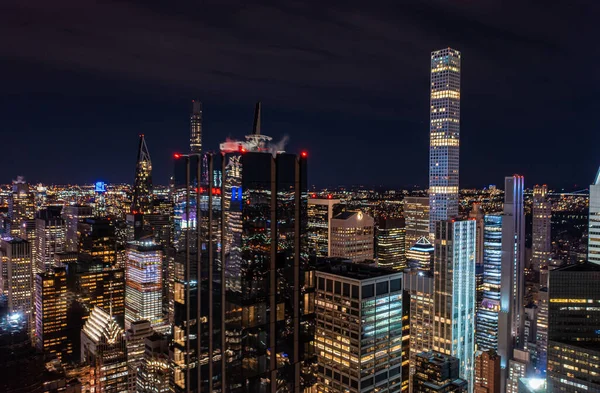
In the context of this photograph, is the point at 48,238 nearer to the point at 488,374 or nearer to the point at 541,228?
the point at 488,374

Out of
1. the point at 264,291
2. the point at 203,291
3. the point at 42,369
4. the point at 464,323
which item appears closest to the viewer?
the point at 264,291

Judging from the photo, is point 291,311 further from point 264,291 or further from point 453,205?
point 453,205

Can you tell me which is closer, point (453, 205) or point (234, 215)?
point (234, 215)

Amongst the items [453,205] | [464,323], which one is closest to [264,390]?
[464,323]

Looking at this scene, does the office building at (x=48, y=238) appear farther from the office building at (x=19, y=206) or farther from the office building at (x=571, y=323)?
the office building at (x=571, y=323)

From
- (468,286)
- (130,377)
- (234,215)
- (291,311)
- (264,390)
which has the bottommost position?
(130,377)

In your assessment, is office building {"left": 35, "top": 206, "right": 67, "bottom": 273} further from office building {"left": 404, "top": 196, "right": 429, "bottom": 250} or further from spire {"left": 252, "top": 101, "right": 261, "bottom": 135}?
spire {"left": 252, "top": 101, "right": 261, "bottom": 135}
